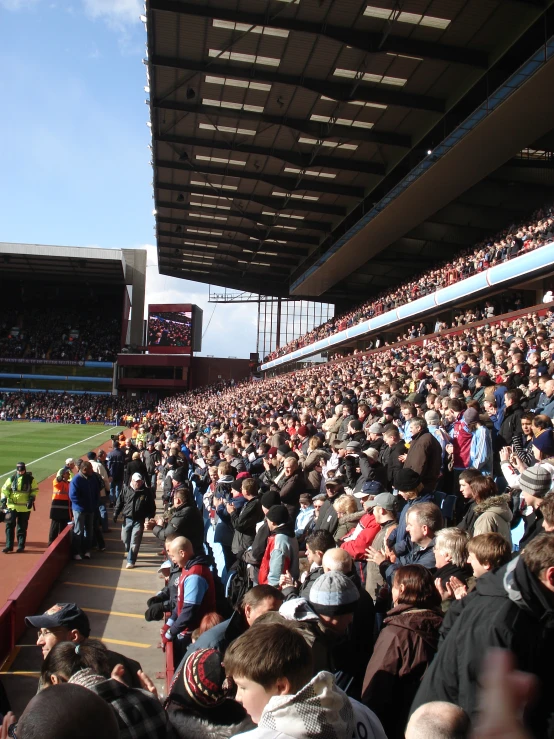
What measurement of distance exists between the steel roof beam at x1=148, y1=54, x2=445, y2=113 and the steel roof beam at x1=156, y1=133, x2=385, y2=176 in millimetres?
5690

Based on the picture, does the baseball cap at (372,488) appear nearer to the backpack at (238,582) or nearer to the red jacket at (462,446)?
the backpack at (238,582)

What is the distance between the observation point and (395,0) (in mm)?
17219

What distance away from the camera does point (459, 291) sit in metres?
24.8

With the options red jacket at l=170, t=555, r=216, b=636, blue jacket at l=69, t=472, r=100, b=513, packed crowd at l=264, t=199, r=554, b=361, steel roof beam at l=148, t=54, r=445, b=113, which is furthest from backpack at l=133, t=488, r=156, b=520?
steel roof beam at l=148, t=54, r=445, b=113

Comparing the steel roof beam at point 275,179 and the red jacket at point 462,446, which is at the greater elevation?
the steel roof beam at point 275,179

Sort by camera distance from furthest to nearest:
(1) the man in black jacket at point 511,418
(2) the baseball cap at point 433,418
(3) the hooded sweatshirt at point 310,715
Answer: (2) the baseball cap at point 433,418
(1) the man in black jacket at point 511,418
(3) the hooded sweatshirt at point 310,715

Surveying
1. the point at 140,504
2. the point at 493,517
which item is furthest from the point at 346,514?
the point at 140,504

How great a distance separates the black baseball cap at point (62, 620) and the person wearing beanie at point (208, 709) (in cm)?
143

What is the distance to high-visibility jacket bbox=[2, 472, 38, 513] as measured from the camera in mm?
11070

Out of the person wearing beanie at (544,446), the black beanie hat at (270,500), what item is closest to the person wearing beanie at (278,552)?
the black beanie hat at (270,500)

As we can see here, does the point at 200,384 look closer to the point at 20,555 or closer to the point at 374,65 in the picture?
the point at 374,65

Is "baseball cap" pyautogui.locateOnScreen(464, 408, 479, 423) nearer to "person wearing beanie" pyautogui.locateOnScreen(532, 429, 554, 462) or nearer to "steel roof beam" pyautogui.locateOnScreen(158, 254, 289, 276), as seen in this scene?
"person wearing beanie" pyautogui.locateOnScreen(532, 429, 554, 462)

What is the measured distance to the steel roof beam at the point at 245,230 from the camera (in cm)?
3919

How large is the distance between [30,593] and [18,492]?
380 centimetres
